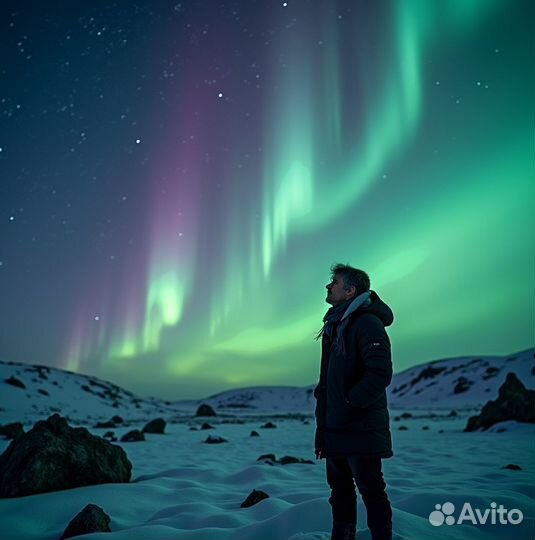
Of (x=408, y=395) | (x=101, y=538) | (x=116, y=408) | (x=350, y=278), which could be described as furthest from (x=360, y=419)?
(x=408, y=395)

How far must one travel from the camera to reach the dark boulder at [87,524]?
15.0 feet

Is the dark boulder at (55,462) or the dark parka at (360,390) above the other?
the dark parka at (360,390)

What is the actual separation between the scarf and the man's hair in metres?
Result: 0.16

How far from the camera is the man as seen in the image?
12.2 ft

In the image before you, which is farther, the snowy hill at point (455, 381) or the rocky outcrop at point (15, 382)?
Result: the snowy hill at point (455, 381)

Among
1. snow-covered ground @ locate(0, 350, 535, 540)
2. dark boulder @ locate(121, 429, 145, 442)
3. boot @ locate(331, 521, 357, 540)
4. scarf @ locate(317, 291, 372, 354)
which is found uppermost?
scarf @ locate(317, 291, 372, 354)

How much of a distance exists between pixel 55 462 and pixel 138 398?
171ft

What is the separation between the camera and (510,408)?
17703mm

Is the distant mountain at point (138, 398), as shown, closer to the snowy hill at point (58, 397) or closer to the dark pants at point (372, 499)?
the snowy hill at point (58, 397)

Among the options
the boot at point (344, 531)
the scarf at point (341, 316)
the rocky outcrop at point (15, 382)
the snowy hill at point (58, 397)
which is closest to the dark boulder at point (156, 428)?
the snowy hill at point (58, 397)

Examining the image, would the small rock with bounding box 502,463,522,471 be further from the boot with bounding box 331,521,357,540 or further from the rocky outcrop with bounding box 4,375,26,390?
the rocky outcrop with bounding box 4,375,26,390

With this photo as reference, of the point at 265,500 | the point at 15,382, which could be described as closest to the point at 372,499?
the point at 265,500

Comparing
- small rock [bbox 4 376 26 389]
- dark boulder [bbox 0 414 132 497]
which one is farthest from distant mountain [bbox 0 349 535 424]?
dark boulder [bbox 0 414 132 497]

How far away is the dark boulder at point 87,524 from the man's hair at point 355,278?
358 centimetres
